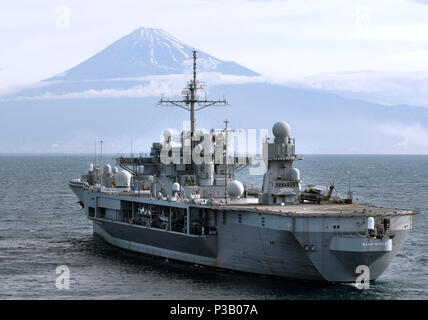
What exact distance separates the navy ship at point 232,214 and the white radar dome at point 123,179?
0.25 ft

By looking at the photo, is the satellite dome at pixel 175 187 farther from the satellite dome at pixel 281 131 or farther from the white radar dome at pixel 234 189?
the satellite dome at pixel 281 131

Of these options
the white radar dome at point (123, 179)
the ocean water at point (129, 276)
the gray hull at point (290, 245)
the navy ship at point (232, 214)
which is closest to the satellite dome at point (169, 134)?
the navy ship at point (232, 214)

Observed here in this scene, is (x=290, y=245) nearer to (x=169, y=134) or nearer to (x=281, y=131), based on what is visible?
(x=281, y=131)

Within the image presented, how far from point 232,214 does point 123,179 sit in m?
14.5

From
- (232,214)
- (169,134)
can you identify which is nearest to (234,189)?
(232,214)

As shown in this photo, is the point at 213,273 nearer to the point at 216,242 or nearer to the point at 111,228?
the point at 216,242

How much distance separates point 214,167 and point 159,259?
23.5 feet

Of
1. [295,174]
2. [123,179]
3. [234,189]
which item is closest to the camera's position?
[295,174]

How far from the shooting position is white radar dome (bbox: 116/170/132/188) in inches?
2007

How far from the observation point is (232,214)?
3847cm

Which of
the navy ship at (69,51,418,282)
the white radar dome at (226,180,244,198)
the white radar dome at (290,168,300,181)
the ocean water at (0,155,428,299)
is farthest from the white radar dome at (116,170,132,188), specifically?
the white radar dome at (290,168,300,181)

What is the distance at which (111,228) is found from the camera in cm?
4875

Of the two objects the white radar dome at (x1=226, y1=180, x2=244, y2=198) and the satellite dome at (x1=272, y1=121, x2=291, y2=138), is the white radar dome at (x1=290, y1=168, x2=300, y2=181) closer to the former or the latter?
the satellite dome at (x1=272, y1=121, x2=291, y2=138)
